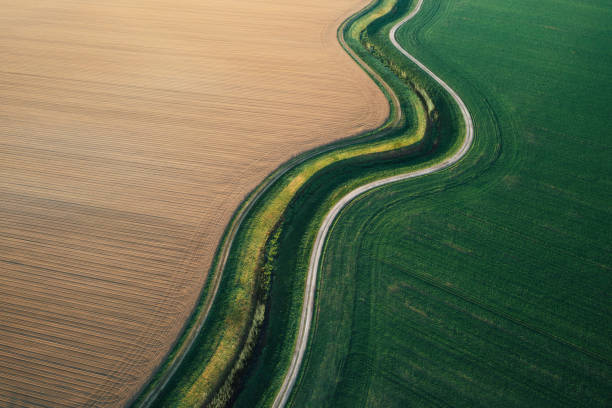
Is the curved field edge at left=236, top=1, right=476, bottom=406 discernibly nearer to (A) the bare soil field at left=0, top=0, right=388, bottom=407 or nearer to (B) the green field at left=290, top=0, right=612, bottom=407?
(B) the green field at left=290, top=0, right=612, bottom=407

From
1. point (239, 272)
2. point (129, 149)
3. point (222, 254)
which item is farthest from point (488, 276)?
point (129, 149)

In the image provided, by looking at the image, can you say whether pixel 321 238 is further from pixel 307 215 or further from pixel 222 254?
pixel 222 254

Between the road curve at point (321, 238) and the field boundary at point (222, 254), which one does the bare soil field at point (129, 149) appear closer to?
the field boundary at point (222, 254)

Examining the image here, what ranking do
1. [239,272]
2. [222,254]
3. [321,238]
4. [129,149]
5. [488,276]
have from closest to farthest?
1. [488,276]
2. [239,272]
3. [222,254]
4. [321,238]
5. [129,149]

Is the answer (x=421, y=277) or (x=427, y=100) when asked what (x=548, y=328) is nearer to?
(x=421, y=277)

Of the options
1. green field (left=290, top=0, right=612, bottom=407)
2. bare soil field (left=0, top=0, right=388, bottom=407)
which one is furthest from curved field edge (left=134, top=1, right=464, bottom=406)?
green field (left=290, top=0, right=612, bottom=407)

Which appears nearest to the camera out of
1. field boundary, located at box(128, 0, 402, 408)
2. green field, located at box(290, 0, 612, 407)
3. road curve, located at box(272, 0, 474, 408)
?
field boundary, located at box(128, 0, 402, 408)

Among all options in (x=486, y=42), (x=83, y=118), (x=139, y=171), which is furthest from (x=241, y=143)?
(x=486, y=42)
